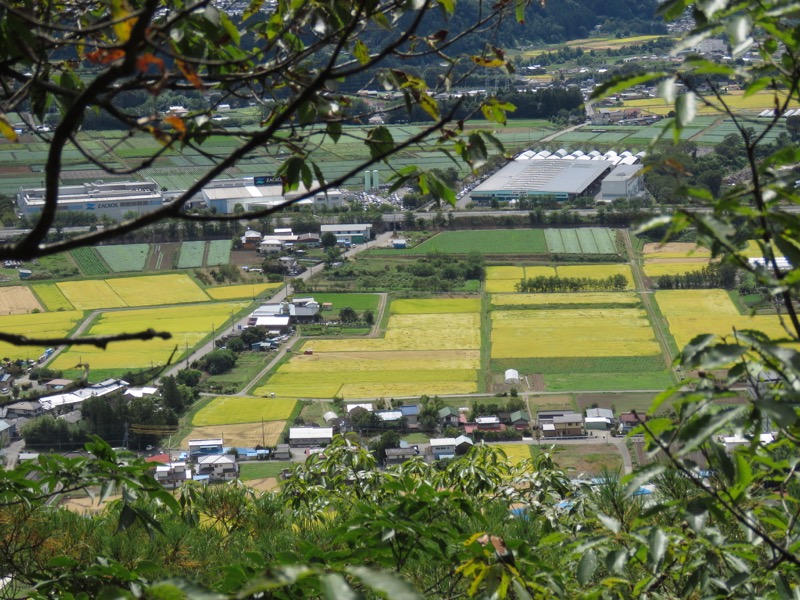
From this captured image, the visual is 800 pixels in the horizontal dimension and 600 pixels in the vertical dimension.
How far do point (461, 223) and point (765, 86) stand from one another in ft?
84.9

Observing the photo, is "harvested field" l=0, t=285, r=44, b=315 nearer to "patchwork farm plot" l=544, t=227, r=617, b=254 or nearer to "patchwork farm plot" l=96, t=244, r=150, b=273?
"patchwork farm plot" l=96, t=244, r=150, b=273

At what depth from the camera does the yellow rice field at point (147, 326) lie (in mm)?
18531

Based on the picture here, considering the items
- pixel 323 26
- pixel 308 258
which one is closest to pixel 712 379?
pixel 323 26

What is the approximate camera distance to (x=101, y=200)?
92.2 feet

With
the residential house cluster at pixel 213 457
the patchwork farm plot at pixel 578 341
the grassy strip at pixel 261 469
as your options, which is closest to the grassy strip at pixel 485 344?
the patchwork farm plot at pixel 578 341

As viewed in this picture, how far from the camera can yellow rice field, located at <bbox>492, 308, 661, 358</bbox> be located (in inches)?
733

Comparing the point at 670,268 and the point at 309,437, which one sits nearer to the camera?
the point at 309,437

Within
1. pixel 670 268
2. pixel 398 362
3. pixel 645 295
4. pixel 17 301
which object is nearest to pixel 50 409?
pixel 398 362

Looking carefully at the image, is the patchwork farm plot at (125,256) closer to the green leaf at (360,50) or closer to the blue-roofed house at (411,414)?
the blue-roofed house at (411,414)

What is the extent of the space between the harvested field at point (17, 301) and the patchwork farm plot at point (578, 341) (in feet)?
27.6

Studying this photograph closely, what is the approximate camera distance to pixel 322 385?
17391mm

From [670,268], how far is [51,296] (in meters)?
12.1

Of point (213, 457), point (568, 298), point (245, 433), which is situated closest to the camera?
point (213, 457)

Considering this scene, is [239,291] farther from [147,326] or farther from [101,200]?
[101,200]
